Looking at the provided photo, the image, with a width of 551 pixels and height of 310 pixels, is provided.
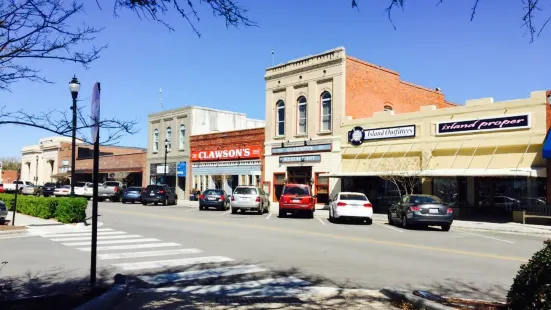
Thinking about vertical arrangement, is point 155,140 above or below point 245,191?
above

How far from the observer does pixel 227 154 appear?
4362cm

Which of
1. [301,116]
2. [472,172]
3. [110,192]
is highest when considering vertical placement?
[301,116]

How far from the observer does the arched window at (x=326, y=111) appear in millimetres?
35438

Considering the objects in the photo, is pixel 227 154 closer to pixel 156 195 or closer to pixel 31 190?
pixel 156 195

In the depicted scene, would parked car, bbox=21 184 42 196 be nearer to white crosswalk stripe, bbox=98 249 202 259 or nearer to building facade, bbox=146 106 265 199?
building facade, bbox=146 106 265 199

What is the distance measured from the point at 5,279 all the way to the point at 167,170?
43.0 meters

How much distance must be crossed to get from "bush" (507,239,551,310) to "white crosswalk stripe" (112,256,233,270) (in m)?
6.70

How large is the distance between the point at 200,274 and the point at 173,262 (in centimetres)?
159

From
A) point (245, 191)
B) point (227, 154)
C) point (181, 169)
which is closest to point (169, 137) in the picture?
point (181, 169)

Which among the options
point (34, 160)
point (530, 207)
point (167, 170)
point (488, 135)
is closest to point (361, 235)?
point (530, 207)

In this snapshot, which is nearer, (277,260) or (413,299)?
(413,299)

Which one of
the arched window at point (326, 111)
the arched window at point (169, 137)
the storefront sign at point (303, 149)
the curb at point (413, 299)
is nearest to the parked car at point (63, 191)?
the arched window at point (169, 137)

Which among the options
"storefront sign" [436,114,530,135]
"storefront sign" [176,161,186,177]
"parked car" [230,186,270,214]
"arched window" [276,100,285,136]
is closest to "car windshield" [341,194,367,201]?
"parked car" [230,186,270,214]

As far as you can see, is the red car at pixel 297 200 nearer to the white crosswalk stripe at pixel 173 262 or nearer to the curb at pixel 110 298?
the white crosswalk stripe at pixel 173 262
